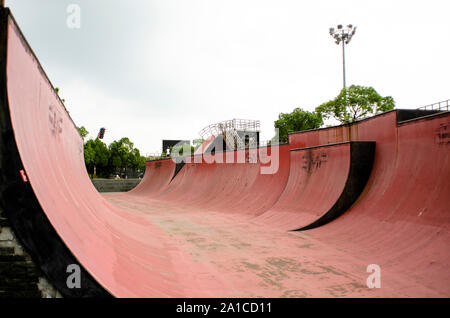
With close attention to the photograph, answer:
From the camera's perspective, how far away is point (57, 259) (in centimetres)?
243

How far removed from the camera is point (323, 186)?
9102mm

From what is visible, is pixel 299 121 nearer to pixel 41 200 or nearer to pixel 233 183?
pixel 233 183

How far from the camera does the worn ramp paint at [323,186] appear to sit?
8312 mm

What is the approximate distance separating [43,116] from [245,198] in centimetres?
982

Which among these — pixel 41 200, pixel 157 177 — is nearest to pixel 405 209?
pixel 41 200

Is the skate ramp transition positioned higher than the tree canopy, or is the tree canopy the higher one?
the tree canopy

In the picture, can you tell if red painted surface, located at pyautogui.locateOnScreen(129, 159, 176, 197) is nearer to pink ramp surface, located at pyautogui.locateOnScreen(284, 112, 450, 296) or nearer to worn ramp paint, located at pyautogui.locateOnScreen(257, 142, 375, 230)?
worn ramp paint, located at pyautogui.locateOnScreen(257, 142, 375, 230)

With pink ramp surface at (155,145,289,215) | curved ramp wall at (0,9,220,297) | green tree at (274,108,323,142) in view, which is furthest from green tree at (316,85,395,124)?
curved ramp wall at (0,9,220,297)

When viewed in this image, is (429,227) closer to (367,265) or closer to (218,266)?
(367,265)

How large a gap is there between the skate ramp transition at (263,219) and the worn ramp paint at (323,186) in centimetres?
4

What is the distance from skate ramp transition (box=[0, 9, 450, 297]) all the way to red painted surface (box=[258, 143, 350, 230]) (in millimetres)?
44

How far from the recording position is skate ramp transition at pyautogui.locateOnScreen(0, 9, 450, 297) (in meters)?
2.47

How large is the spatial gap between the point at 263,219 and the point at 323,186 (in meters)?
2.28
